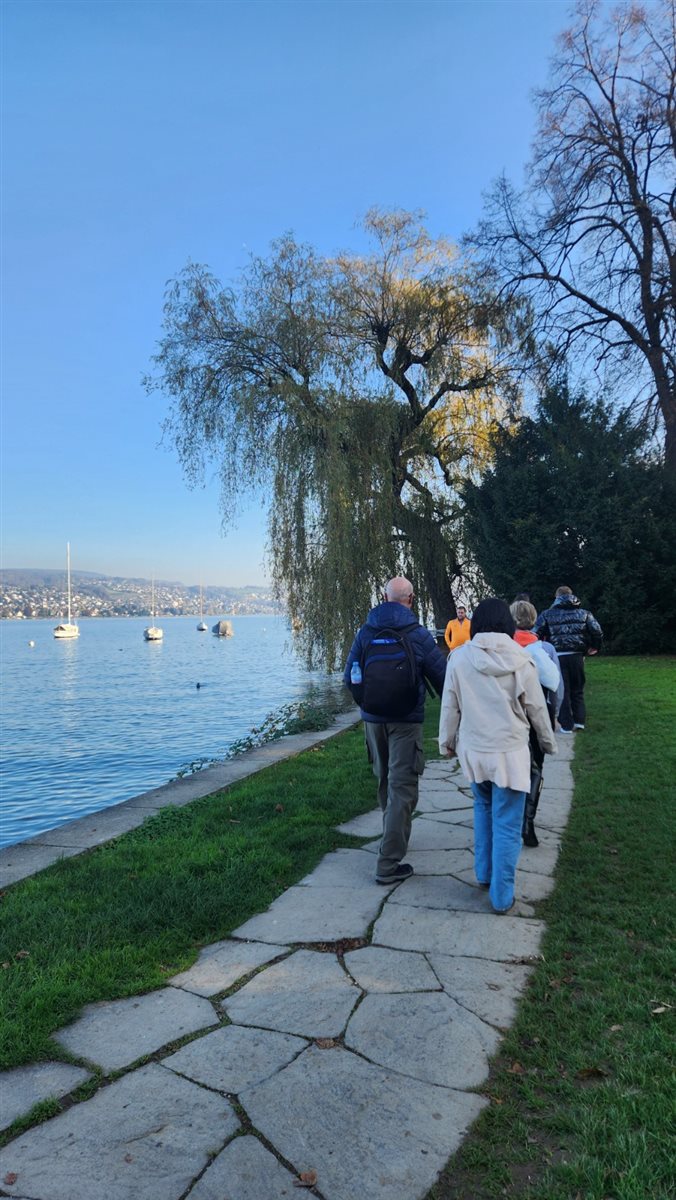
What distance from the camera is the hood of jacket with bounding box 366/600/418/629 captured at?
443 centimetres

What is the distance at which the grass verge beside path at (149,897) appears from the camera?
10.1ft

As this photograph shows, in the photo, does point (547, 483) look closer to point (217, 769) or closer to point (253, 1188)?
point (217, 769)

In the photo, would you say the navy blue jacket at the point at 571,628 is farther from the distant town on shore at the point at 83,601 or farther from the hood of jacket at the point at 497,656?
the distant town on shore at the point at 83,601

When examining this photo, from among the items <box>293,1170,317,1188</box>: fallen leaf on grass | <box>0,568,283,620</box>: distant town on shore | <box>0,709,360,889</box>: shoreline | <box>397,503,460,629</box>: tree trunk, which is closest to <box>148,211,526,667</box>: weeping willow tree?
<box>397,503,460,629</box>: tree trunk

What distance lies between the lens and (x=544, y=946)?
3.45 metres

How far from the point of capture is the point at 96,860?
482cm

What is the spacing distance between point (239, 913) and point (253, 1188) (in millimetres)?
1987

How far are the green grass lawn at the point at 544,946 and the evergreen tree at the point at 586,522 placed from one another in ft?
33.5

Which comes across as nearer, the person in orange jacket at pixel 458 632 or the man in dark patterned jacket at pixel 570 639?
the man in dark patterned jacket at pixel 570 639

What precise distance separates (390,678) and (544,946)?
1.63 meters

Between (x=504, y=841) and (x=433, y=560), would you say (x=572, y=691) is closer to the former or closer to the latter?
(x=504, y=841)

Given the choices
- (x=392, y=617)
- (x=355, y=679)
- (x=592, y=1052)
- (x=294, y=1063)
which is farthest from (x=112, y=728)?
(x=592, y=1052)

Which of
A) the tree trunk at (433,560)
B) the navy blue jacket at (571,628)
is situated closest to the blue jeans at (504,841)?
the navy blue jacket at (571,628)

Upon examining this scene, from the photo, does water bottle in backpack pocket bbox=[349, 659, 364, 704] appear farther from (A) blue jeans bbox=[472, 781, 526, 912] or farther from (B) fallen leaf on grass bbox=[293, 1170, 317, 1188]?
(B) fallen leaf on grass bbox=[293, 1170, 317, 1188]
